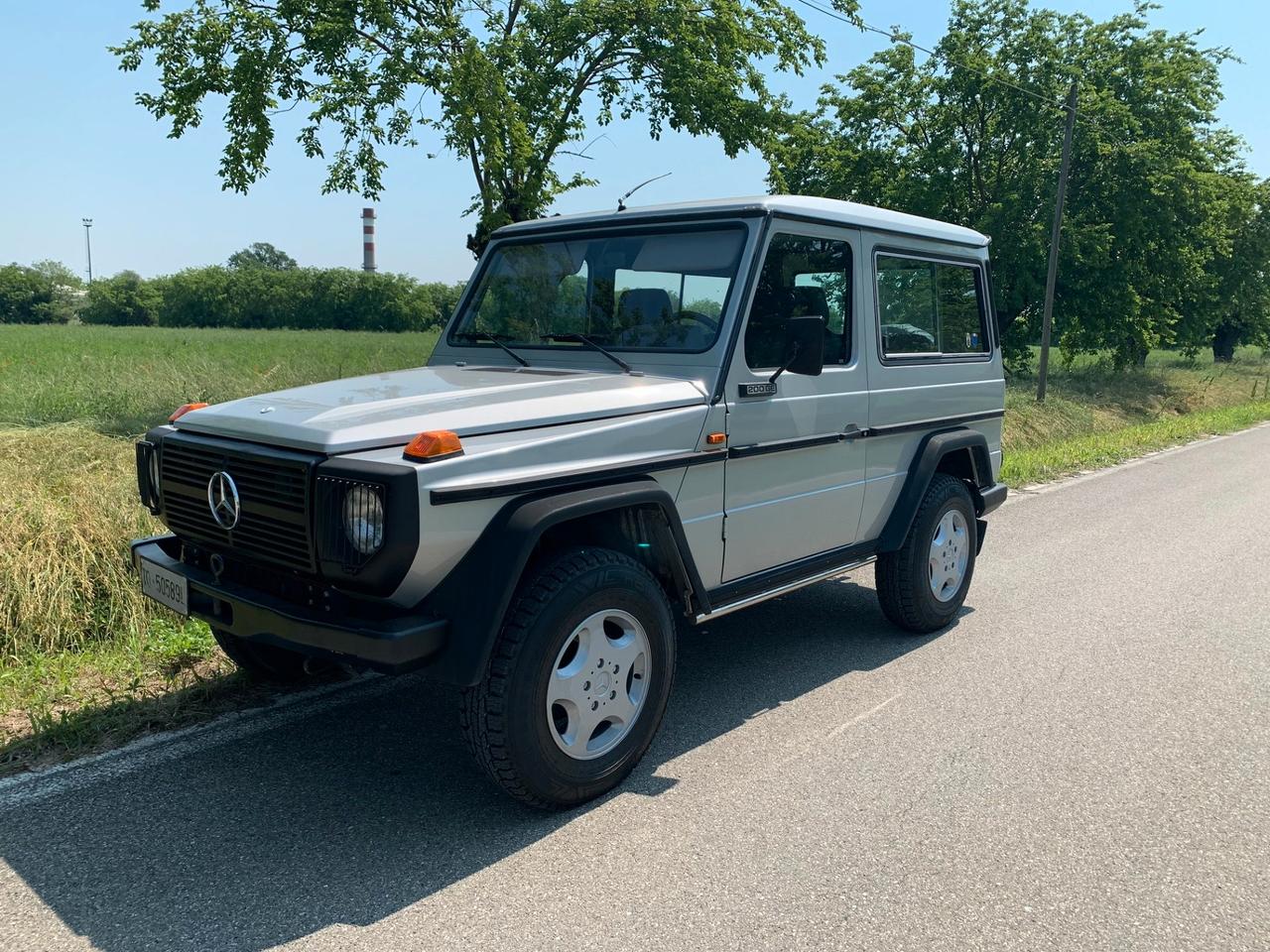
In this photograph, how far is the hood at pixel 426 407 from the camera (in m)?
3.08

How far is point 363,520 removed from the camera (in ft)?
9.43

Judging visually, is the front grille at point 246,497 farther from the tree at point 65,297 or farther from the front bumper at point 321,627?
the tree at point 65,297

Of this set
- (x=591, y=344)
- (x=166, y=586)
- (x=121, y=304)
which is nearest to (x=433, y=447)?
(x=166, y=586)

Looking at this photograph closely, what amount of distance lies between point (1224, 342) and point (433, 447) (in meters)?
46.5

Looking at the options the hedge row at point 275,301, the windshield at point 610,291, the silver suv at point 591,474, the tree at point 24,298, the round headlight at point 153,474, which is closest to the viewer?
the silver suv at point 591,474

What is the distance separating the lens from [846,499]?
4.59 m

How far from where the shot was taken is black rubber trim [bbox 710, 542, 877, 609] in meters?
3.98

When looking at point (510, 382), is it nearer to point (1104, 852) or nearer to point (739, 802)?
point (739, 802)

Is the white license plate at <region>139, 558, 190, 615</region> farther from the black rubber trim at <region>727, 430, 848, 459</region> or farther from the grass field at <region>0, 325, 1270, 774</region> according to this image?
the black rubber trim at <region>727, 430, 848, 459</region>

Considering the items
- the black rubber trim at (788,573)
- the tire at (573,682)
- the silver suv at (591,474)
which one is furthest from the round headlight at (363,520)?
the black rubber trim at (788,573)

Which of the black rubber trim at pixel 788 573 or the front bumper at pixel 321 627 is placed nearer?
the front bumper at pixel 321 627

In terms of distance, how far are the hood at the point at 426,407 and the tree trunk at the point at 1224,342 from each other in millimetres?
42582

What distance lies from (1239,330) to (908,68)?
25.5 metres

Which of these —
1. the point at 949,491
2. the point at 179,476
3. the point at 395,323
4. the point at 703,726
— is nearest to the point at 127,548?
the point at 179,476
